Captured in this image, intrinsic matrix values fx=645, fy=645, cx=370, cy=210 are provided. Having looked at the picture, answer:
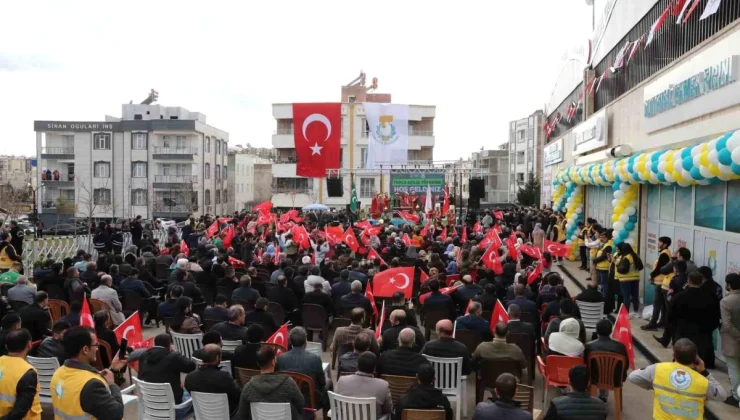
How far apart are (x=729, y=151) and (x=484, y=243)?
320 inches

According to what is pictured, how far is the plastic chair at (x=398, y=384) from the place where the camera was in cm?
650

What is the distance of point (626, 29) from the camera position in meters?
18.8

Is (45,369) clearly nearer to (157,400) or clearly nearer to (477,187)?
(157,400)

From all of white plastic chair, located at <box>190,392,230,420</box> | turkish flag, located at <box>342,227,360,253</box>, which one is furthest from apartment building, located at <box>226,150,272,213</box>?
white plastic chair, located at <box>190,392,230,420</box>

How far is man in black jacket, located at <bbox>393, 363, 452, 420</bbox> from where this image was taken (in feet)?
18.2

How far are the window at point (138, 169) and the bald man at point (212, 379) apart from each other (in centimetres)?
5277

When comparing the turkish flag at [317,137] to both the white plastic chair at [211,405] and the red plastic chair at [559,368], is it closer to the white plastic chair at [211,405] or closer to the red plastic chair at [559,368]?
the red plastic chair at [559,368]

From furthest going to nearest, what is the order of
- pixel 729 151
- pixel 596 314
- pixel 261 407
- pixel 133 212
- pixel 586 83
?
pixel 133 212 → pixel 586 83 → pixel 596 314 → pixel 729 151 → pixel 261 407

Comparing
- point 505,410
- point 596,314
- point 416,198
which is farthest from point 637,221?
point 416,198

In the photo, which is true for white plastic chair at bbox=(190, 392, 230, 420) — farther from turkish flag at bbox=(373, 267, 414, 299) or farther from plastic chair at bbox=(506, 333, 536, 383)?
turkish flag at bbox=(373, 267, 414, 299)

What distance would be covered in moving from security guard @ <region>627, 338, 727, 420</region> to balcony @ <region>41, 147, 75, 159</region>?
58596 millimetres

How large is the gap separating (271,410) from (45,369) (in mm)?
2928

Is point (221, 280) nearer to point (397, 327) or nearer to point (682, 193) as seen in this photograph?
point (397, 327)

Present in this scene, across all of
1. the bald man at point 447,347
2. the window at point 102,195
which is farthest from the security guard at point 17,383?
the window at point 102,195
